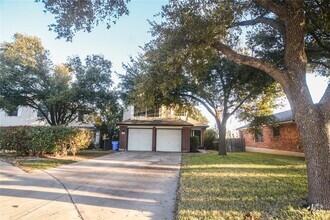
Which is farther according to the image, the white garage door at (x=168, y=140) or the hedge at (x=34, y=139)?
the white garage door at (x=168, y=140)

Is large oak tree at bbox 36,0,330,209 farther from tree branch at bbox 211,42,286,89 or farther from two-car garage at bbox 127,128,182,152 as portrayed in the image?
two-car garage at bbox 127,128,182,152

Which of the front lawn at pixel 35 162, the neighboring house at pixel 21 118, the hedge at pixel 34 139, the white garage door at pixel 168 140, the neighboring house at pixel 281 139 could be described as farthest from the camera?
the neighboring house at pixel 21 118

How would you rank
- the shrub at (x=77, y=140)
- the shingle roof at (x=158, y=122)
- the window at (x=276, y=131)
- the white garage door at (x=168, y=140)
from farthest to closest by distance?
the white garage door at (x=168, y=140) → the shingle roof at (x=158, y=122) → the window at (x=276, y=131) → the shrub at (x=77, y=140)

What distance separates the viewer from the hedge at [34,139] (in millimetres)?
13625

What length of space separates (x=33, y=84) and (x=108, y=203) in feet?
60.7

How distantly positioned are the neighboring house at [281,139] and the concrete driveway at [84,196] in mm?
14425

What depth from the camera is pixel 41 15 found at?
24.8 ft

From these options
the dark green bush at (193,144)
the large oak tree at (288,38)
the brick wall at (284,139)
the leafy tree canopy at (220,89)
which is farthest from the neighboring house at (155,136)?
the large oak tree at (288,38)

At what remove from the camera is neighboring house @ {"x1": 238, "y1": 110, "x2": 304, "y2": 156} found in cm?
1875

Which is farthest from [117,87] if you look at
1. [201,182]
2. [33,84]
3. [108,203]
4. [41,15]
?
[108,203]

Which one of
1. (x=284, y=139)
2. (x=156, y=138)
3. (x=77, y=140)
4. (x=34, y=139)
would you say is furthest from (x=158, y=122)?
(x=34, y=139)

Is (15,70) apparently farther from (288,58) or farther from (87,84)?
(288,58)

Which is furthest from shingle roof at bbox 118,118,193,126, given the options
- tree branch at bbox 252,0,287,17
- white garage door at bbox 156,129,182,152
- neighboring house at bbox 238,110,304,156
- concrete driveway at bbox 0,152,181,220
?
tree branch at bbox 252,0,287,17

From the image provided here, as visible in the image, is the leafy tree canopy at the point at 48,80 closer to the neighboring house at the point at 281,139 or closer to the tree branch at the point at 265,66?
the neighboring house at the point at 281,139
